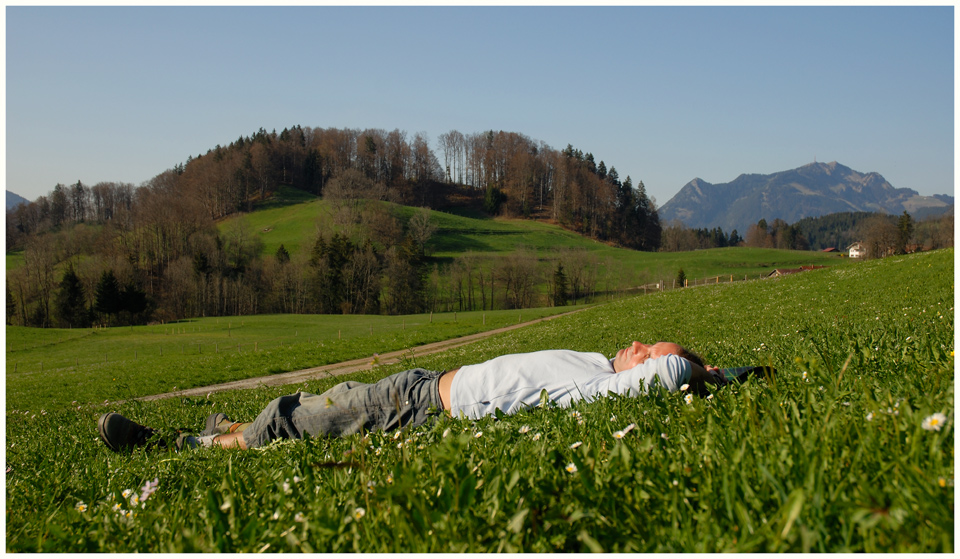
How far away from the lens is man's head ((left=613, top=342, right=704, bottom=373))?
15.4ft

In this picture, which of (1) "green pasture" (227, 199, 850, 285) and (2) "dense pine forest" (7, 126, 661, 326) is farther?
(1) "green pasture" (227, 199, 850, 285)

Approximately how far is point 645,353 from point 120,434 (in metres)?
4.88

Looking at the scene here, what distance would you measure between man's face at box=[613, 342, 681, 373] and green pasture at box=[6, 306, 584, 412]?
37.4 ft

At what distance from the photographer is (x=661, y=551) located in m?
1.71

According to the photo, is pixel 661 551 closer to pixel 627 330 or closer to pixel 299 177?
pixel 627 330

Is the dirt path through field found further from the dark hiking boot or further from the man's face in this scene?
the man's face

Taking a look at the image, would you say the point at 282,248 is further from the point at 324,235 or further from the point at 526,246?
the point at 526,246

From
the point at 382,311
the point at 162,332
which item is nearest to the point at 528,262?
the point at 382,311

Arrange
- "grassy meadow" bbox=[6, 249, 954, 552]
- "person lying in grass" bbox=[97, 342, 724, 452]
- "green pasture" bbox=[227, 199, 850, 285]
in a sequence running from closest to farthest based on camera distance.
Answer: "grassy meadow" bbox=[6, 249, 954, 552]
"person lying in grass" bbox=[97, 342, 724, 452]
"green pasture" bbox=[227, 199, 850, 285]

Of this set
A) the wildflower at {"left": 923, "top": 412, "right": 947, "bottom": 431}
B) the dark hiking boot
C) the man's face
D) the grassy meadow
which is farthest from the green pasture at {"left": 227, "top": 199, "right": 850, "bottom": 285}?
the wildflower at {"left": 923, "top": 412, "right": 947, "bottom": 431}

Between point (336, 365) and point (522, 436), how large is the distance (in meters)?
22.6

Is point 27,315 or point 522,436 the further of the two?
point 27,315

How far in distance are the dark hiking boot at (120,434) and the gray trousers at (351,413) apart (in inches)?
55.3

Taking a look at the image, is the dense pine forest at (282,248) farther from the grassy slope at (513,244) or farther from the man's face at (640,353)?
the man's face at (640,353)
